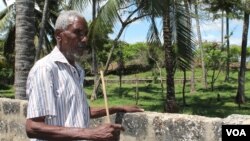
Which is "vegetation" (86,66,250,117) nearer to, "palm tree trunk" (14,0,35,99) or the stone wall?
"palm tree trunk" (14,0,35,99)

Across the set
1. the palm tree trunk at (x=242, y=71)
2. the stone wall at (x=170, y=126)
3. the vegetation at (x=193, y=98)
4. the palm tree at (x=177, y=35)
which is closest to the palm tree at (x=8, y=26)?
the vegetation at (x=193, y=98)

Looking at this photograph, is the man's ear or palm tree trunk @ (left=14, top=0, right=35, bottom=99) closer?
the man's ear

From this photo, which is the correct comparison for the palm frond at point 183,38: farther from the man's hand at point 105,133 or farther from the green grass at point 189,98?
the man's hand at point 105,133

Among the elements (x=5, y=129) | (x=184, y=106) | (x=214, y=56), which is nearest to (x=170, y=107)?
(x=184, y=106)

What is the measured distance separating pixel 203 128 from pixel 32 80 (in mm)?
1682

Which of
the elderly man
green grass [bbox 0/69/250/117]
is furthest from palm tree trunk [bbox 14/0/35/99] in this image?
the elderly man

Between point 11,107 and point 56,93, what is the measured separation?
3.36m

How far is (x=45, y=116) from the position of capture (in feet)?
8.60

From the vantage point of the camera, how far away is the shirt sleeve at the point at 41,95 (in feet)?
8.48

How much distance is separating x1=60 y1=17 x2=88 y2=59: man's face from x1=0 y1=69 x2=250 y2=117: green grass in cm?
691

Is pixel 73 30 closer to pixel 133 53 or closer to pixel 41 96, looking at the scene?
pixel 41 96

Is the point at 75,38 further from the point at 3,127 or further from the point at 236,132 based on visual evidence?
the point at 3,127

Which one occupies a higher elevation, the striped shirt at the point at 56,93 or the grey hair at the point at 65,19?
the grey hair at the point at 65,19

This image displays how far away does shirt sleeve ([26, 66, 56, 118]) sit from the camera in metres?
2.59
